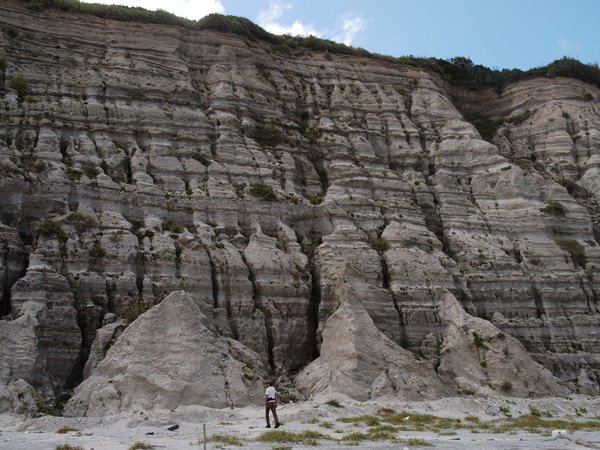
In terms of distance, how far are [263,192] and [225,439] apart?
62.4ft

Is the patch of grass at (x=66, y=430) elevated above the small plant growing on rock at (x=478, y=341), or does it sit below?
below

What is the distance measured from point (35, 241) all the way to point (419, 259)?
19.6 meters

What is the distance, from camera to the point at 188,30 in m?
43.4

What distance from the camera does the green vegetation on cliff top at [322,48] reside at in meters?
41.0

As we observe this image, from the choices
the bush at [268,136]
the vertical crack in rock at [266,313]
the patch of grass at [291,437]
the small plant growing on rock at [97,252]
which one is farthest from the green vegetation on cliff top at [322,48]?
the patch of grass at [291,437]

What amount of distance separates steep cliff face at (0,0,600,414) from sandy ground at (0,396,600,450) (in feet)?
A: 4.64

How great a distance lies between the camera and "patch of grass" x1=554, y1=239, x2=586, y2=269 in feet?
116

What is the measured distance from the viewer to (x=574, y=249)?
35.8 meters

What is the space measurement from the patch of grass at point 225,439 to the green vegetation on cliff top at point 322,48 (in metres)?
33.3

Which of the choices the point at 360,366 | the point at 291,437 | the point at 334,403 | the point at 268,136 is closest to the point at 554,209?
the point at 268,136

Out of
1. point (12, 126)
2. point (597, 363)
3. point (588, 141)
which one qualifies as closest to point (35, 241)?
point (12, 126)

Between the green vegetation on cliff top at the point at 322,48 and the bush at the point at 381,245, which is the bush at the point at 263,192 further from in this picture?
the green vegetation on cliff top at the point at 322,48

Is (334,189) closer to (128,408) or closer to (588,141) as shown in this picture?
(128,408)

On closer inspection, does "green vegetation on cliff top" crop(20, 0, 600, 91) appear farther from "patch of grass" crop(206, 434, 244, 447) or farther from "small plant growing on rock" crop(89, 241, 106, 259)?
"patch of grass" crop(206, 434, 244, 447)
